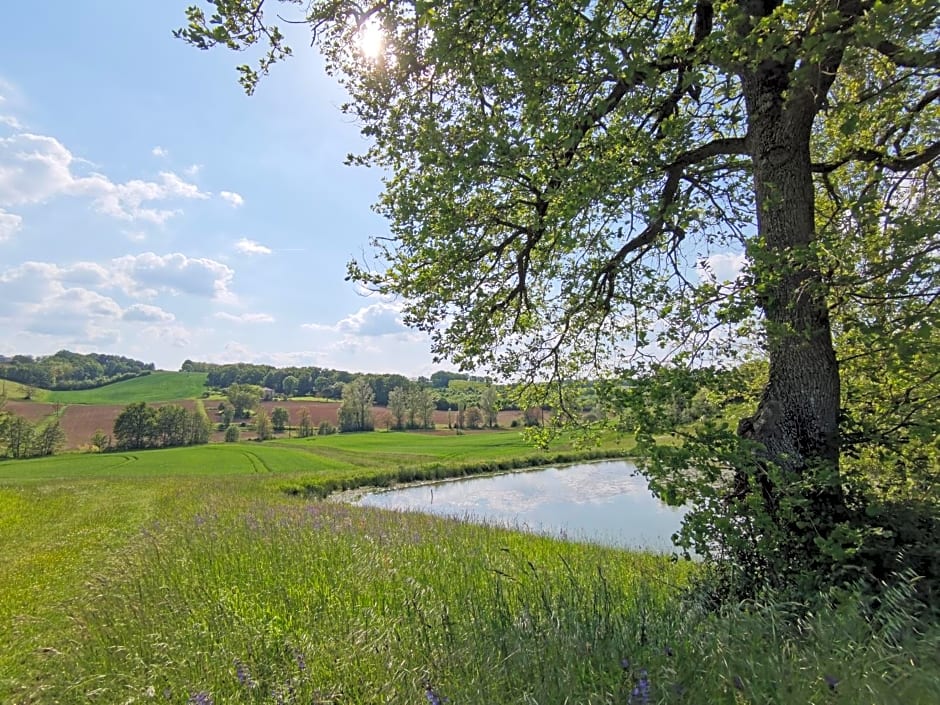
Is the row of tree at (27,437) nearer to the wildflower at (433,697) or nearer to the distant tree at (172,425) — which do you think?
the distant tree at (172,425)

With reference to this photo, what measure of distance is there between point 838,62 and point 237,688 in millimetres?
6615

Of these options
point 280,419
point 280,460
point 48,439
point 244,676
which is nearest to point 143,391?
point 280,419

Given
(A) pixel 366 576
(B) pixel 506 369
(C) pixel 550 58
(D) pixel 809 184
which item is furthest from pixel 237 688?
(D) pixel 809 184

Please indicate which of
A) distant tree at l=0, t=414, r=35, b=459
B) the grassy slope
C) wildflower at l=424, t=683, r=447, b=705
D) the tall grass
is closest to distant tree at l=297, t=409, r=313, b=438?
the grassy slope

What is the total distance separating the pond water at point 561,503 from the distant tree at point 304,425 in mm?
39429

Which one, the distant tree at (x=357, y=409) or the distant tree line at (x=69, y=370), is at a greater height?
the distant tree line at (x=69, y=370)

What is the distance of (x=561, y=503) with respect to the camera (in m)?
23.0

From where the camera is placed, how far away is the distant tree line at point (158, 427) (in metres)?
53.8

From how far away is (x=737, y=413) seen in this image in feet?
16.9

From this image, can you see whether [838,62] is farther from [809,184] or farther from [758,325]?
[758,325]

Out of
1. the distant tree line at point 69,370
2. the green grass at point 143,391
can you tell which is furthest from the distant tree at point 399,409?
the distant tree line at point 69,370

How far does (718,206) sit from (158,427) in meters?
64.1

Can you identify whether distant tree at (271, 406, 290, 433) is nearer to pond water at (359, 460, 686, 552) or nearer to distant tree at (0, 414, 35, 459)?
distant tree at (0, 414, 35, 459)

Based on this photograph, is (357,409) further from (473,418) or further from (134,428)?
(134,428)
